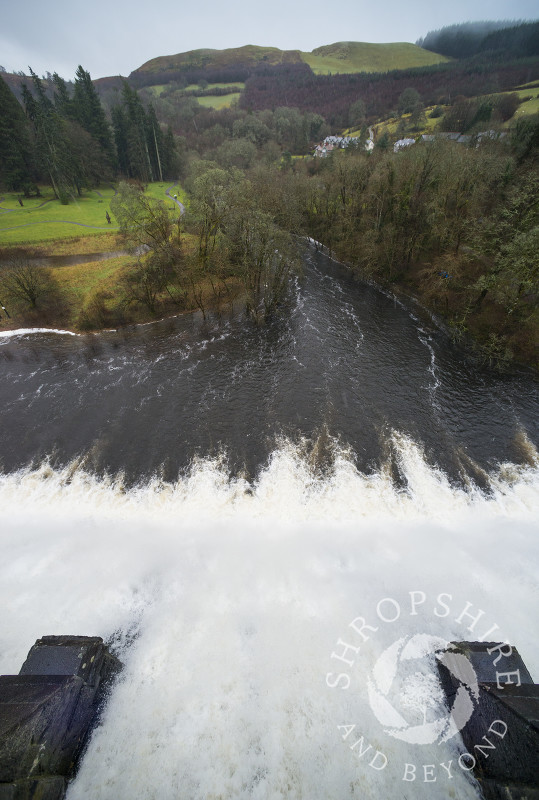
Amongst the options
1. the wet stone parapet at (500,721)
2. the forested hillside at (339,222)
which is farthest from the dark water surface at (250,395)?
the wet stone parapet at (500,721)

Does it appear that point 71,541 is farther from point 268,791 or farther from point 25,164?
point 25,164

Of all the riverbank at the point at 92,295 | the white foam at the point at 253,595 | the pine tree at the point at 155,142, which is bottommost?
the white foam at the point at 253,595

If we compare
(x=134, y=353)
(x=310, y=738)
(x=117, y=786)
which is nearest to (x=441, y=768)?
(x=310, y=738)

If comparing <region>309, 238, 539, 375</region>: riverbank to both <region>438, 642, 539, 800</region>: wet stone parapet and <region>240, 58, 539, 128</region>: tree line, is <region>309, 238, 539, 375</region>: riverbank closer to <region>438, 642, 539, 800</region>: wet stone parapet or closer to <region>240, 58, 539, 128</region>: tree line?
<region>438, 642, 539, 800</region>: wet stone parapet

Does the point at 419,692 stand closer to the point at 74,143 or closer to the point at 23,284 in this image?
the point at 23,284

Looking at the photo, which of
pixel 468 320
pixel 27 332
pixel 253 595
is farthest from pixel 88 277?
pixel 468 320

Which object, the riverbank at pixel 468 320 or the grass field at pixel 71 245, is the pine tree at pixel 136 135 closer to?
the grass field at pixel 71 245

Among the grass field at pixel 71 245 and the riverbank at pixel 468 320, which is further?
the grass field at pixel 71 245
